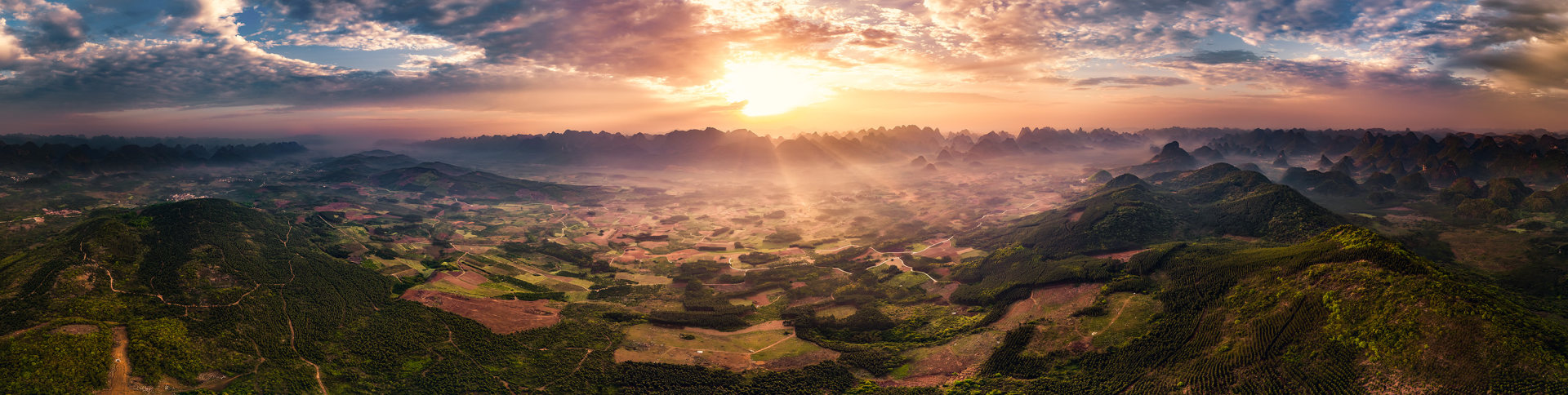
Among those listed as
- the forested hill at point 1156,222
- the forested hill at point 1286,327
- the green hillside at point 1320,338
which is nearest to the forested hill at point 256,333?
the forested hill at point 1286,327

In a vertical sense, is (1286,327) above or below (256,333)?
above

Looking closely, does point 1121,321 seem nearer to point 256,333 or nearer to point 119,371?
point 256,333

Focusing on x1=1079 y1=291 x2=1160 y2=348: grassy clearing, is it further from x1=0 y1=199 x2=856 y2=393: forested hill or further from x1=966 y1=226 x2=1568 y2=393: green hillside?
x1=0 y1=199 x2=856 y2=393: forested hill

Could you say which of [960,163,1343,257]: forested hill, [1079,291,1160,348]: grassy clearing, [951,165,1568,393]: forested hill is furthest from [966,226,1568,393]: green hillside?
[960,163,1343,257]: forested hill

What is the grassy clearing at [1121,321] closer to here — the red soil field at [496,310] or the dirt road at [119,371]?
the red soil field at [496,310]

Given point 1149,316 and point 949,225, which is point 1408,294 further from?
point 949,225

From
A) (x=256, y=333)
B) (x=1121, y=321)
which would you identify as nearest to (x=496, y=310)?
(x=256, y=333)

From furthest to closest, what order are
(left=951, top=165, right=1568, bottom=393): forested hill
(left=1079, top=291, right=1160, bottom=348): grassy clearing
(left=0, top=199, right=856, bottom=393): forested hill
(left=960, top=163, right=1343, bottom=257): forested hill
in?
1. (left=960, top=163, right=1343, bottom=257): forested hill
2. (left=1079, top=291, right=1160, bottom=348): grassy clearing
3. (left=0, top=199, right=856, bottom=393): forested hill
4. (left=951, top=165, right=1568, bottom=393): forested hill

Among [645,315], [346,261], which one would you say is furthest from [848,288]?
[346,261]
